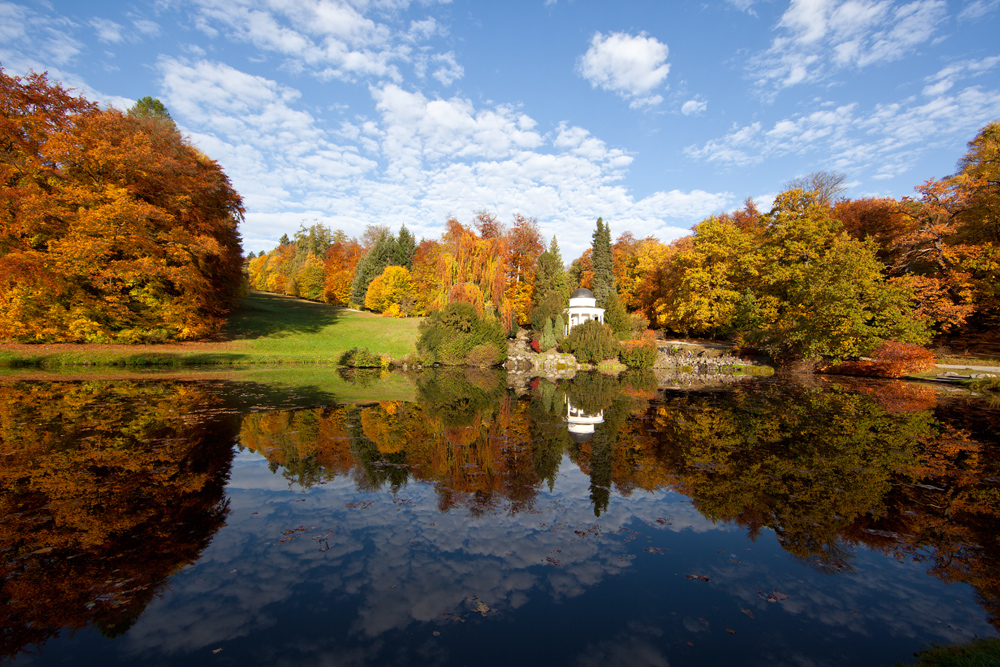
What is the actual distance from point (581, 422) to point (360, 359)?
63.0 feet

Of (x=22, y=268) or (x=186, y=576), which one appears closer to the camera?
(x=186, y=576)

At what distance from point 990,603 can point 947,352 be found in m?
34.8

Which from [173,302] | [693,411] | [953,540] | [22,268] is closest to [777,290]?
[693,411]

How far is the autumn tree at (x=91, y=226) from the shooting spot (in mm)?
22562

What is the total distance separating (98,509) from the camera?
5.90 meters

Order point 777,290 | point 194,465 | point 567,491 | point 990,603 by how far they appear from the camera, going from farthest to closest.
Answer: point 777,290, point 194,465, point 567,491, point 990,603

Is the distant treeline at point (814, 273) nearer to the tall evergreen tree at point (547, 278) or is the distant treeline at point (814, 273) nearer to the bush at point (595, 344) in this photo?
the tall evergreen tree at point (547, 278)

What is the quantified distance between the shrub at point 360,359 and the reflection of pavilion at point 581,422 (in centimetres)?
1702

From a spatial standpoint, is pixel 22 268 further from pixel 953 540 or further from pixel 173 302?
pixel 953 540

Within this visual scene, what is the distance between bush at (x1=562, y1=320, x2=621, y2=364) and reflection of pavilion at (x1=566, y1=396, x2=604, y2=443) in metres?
15.5

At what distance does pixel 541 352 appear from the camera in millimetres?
34438

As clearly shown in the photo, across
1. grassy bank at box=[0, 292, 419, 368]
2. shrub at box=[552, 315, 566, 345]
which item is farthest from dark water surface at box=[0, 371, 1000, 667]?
shrub at box=[552, 315, 566, 345]

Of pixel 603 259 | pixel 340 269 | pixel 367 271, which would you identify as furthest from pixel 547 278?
pixel 340 269

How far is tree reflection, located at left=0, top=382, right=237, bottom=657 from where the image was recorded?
4.02 m
